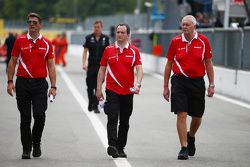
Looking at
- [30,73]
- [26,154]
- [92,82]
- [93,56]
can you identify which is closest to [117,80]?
[30,73]

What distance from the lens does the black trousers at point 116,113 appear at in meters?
11.0

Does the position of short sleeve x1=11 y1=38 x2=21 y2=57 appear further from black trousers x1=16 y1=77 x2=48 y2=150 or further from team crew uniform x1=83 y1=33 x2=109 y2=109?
team crew uniform x1=83 y1=33 x2=109 y2=109

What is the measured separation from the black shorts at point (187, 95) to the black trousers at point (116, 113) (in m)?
0.55

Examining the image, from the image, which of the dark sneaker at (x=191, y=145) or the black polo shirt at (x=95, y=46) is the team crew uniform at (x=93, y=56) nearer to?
the black polo shirt at (x=95, y=46)

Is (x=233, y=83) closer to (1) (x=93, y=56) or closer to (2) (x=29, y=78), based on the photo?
(1) (x=93, y=56)

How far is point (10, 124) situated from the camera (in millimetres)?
14930

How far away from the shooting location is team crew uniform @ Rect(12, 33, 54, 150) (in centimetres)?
1077

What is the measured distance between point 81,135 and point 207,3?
92.7 feet

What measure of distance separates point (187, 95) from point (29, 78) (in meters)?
1.98

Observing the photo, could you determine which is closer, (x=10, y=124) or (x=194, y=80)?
(x=194, y=80)

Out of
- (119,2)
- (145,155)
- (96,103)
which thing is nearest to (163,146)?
(145,155)

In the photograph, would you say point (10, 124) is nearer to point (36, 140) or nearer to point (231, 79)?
point (36, 140)

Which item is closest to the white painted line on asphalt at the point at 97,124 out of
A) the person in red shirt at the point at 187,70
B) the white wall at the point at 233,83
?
the person in red shirt at the point at 187,70

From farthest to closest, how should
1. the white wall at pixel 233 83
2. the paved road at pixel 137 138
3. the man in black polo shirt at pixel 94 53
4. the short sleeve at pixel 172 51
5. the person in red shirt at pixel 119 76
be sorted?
1. the white wall at pixel 233 83
2. the man in black polo shirt at pixel 94 53
3. the short sleeve at pixel 172 51
4. the person in red shirt at pixel 119 76
5. the paved road at pixel 137 138
